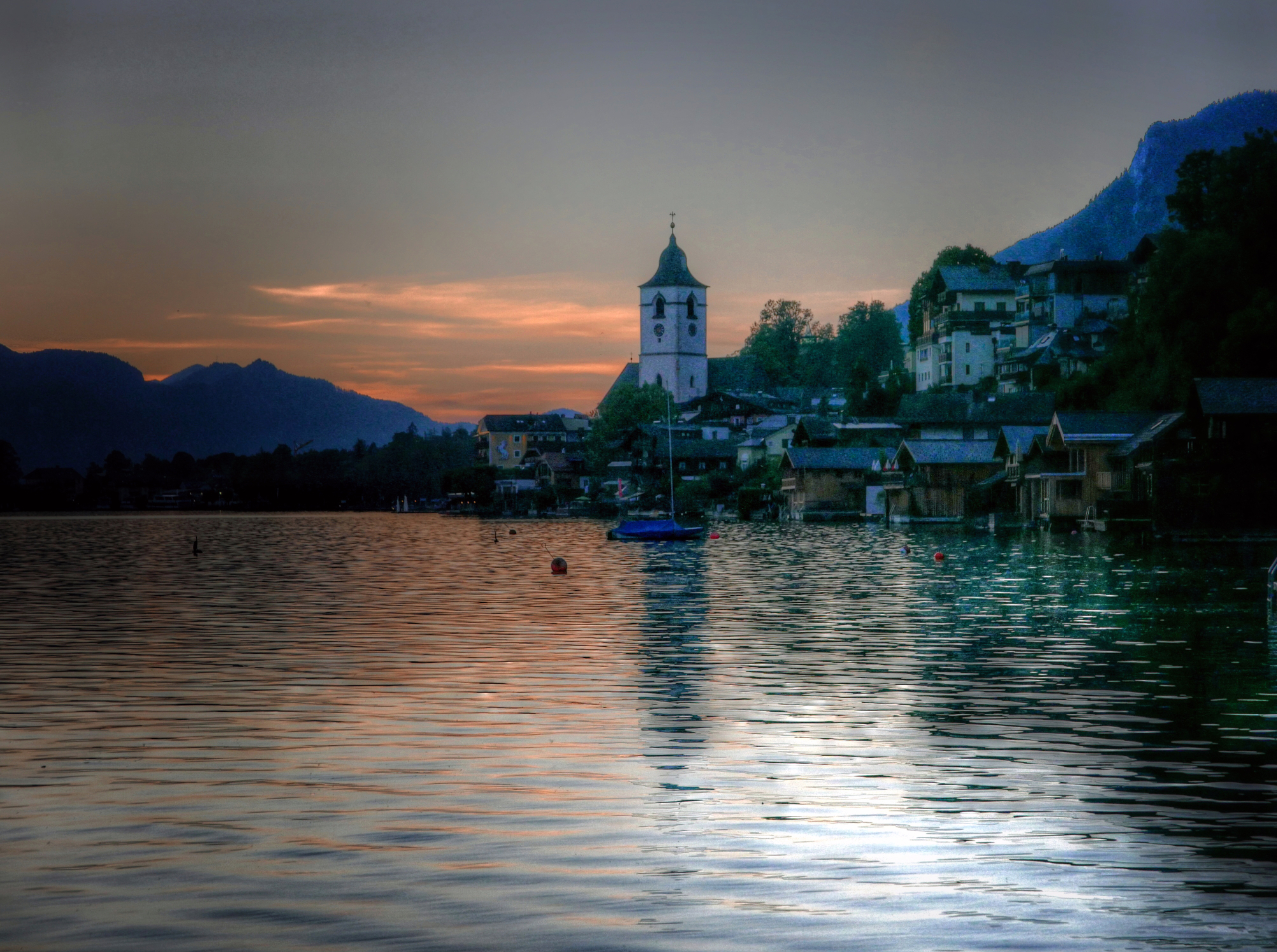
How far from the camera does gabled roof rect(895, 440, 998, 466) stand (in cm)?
12569

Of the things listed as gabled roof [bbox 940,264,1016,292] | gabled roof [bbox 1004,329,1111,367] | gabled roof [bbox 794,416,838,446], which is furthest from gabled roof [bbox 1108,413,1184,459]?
gabled roof [bbox 940,264,1016,292]

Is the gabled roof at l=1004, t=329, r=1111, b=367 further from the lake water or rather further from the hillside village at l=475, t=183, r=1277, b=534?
the lake water

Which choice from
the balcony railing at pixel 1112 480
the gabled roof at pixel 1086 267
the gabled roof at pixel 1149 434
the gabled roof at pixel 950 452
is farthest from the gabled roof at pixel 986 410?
the gabled roof at pixel 1149 434

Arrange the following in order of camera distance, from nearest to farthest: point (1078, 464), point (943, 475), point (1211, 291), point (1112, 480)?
point (1211, 291) → point (1112, 480) → point (1078, 464) → point (943, 475)

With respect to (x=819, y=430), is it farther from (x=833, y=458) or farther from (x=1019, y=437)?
(x=1019, y=437)

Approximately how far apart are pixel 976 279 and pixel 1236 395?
2984 inches

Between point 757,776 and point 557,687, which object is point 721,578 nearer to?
point 557,687

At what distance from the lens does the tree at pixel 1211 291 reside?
9431cm

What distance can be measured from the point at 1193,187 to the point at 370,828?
366 ft

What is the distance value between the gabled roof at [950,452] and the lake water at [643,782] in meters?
84.9

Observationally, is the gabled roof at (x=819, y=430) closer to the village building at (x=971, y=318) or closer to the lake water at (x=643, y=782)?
the village building at (x=971, y=318)

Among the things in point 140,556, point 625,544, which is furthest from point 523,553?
point 140,556

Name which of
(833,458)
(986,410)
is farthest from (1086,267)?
(833,458)

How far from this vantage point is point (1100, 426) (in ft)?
329
